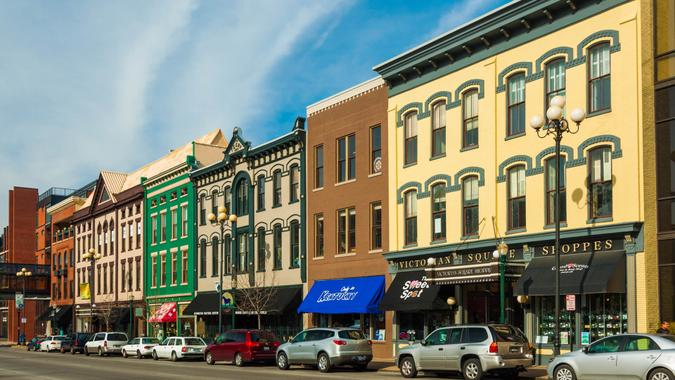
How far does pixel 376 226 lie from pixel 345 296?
3544 mm

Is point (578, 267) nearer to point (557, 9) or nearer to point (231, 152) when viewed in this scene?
point (557, 9)

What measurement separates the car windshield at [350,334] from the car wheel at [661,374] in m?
12.5

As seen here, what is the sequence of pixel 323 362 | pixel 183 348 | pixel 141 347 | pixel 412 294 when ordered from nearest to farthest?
1. pixel 323 362
2. pixel 412 294
3. pixel 183 348
4. pixel 141 347

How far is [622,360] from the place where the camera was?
19.4 m

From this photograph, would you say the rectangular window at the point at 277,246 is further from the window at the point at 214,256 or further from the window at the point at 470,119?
the window at the point at 470,119

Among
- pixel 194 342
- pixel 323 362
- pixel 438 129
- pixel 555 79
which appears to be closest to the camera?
pixel 555 79

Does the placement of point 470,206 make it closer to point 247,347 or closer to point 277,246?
point 247,347

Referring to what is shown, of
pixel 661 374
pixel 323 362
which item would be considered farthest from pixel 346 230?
pixel 661 374

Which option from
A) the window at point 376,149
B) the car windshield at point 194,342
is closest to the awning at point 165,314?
the car windshield at point 194,342

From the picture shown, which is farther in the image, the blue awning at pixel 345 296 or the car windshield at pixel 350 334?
the blue awning at pixel 345 296

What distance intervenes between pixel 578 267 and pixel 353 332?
27.1 feet

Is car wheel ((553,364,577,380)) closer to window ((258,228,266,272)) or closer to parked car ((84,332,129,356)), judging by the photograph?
window ((258,228,266,272))

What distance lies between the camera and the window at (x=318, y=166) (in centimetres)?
4159

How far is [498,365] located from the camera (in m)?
22.8
